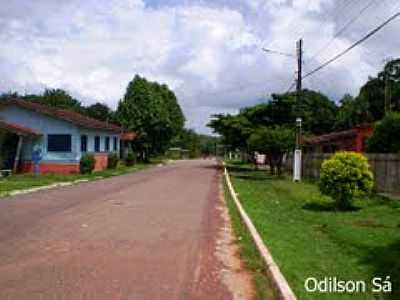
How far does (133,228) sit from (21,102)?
2956 centimetres

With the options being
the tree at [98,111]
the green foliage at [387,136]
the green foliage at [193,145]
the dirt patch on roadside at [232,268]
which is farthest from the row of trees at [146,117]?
the green foliage at [193,145]

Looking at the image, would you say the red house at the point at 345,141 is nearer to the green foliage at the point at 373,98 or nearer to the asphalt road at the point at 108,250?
the green foliage at the point at 373,98

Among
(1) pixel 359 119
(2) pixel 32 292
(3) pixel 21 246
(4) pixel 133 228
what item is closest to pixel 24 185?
(4) pixel 133 228

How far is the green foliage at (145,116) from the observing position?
6719 centimetres

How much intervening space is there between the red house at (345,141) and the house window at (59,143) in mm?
18419

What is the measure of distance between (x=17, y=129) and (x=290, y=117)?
23.3 meters

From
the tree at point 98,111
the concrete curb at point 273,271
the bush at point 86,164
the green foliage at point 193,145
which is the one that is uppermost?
the tree at point 98,111

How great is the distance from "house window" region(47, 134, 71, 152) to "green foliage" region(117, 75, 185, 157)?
2648cm

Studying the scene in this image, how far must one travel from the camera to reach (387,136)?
93.4 ft

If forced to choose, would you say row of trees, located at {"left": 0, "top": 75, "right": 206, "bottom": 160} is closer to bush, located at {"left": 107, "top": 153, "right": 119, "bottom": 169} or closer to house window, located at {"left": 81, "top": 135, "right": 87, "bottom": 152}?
bush, located at {"left": 107, "top": 153, "right": 119, "bottom": 169}

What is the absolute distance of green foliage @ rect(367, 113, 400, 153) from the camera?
27.9 meters

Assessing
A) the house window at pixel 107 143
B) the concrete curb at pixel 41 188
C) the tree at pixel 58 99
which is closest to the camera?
the concrete curb at pixel 41 188

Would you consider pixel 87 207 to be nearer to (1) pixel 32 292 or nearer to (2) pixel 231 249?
(2) pixel 231 249

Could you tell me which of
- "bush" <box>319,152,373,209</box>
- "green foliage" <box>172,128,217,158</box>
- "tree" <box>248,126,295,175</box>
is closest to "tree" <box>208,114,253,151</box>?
"tree" <box>248,126,295,175</box>
